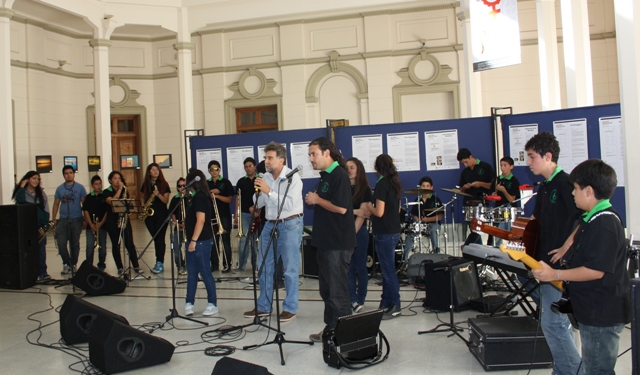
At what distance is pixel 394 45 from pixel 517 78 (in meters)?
3.32

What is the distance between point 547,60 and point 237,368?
9710mm

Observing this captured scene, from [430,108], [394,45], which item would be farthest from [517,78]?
[394,45]

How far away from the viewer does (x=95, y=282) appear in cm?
746

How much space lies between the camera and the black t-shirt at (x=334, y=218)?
187 inches

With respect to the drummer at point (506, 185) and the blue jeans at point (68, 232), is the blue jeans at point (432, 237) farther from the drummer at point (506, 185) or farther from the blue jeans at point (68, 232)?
the blue jeans at point (68, 232)

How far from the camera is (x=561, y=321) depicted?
348 cm

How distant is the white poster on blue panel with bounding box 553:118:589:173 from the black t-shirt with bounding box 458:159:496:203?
1007 millimetres

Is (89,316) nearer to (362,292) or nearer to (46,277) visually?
(362,292)

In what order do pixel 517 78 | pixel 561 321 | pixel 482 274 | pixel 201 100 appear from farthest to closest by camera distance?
pixel 201 100 < pixel 517 78 < pixel 482 274 < pixel 561 321

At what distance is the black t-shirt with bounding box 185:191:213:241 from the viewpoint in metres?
6.01

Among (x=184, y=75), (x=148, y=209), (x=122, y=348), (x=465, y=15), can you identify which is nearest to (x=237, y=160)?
(x=148, y=209)

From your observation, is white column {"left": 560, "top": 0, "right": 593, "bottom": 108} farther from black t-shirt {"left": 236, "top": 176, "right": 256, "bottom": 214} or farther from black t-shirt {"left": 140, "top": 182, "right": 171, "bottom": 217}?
black t-shirt {"left": 140, "top": 182, "right": 171, "bottom": 217}

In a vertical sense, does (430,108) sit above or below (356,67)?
below

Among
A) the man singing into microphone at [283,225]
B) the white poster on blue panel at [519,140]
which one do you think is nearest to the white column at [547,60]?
the white poster on blue panel at [519,140]
